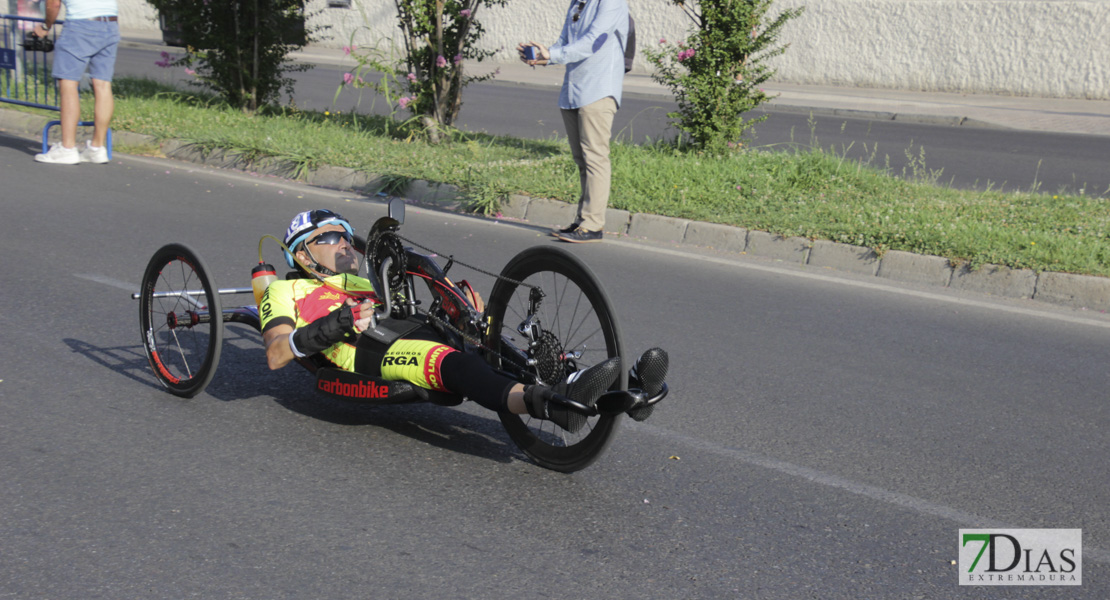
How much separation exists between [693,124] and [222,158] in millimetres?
4740

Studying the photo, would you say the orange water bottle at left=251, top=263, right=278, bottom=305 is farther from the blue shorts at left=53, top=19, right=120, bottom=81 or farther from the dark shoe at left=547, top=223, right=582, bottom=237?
the blue shorts at left=53, top=19, right=120, bottom=81

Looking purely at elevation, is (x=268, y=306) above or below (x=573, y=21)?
below

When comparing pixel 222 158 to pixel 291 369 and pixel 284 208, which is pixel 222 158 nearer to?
pixel 284 208

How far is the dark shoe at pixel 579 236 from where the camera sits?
7.88m

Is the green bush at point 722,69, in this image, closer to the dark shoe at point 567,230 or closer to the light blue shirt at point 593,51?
the light blue shirt at point 593,51

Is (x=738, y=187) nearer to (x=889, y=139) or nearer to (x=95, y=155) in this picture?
(x=95, y=155)

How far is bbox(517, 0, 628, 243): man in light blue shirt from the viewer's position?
7988 millimetres

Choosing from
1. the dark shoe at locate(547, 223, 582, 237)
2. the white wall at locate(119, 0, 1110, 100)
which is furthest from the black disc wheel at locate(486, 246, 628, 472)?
the white wall at locate(119, 0, 1110, 100)

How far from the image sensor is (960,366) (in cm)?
518

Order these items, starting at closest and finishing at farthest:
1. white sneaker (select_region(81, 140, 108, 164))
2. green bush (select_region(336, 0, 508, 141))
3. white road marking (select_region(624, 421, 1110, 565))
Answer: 1. white road marking (select_region(624, 421, 1110, 565))
2. white sneaker (select_region(81, 140, 108, 164))
3. green bush (select_region(336, 0, 508, 141))

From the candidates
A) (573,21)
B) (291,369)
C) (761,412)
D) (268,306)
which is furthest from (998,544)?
(573,21)

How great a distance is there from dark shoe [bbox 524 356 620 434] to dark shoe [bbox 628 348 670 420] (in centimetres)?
9

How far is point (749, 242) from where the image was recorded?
777cm

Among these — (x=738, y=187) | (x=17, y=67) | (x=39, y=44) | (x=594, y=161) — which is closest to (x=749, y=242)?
(x=738, y=187)
